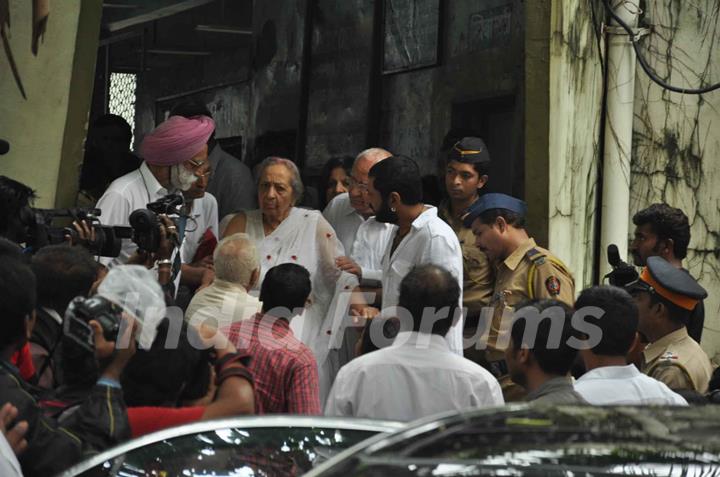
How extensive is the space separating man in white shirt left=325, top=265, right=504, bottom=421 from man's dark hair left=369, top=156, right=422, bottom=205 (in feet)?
5.58

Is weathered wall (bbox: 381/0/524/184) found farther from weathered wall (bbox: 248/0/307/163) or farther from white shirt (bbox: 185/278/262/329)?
white shirt (bbox: 185/278/262/329)

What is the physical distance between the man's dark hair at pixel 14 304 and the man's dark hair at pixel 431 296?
1683 millimetres

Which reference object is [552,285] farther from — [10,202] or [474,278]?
[10,202]

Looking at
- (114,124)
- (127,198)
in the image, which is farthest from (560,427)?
(114,124)

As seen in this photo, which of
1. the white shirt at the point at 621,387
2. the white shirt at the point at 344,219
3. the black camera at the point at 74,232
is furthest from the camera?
the white shirt at the point at 344,219

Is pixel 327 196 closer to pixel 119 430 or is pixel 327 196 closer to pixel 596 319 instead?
pixel 596 319

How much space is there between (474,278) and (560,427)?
4.81m

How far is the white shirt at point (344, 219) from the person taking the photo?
28.1ft

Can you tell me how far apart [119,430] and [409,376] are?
4.91ft

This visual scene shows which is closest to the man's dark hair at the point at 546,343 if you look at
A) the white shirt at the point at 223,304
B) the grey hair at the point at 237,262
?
the white shirt at the point at 223,304

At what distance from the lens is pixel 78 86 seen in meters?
7.95

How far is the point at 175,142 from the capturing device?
7793 millimetres

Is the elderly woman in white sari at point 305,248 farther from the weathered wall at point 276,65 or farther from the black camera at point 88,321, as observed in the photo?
the weathered wall at point 276,65

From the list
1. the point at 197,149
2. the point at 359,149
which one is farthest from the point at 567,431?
the point at 359,149
